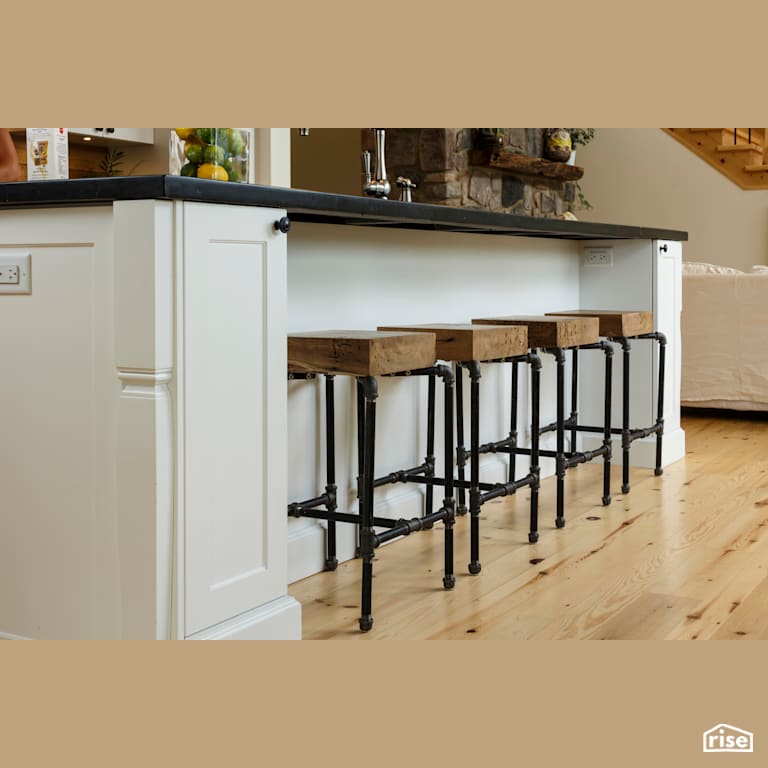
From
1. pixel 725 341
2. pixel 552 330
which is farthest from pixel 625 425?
pixel 725 341

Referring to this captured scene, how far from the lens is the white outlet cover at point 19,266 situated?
209 centimetres

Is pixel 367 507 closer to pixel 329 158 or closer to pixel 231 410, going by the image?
pixel 231 410

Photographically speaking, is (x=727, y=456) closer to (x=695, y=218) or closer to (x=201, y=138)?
(x=201, y=138)

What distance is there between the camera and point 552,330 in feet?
11.4

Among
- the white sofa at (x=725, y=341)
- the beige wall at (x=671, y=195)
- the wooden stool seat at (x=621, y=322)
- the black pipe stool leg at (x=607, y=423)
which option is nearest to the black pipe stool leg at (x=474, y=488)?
the black pipe stool leg at (x=607, y=423)

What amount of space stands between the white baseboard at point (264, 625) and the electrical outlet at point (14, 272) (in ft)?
2.44

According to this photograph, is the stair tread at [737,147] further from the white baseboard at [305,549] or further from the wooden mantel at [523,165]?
the white baseboard at [305,549]

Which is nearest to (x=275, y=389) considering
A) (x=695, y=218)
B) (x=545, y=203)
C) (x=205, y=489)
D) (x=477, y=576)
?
(x=205, y=489)

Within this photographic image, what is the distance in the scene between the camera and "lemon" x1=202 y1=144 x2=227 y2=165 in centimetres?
249

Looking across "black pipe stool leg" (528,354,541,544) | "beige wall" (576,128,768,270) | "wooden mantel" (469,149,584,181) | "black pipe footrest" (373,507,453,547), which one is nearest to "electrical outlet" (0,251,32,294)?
"black pipe footrest" (373,507,453,547)

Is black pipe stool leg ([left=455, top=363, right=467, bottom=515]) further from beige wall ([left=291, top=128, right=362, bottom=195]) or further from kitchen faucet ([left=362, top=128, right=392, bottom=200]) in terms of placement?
beige wall ([left=291, top=128, right=362, bottom=195])

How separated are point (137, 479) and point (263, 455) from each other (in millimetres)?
306

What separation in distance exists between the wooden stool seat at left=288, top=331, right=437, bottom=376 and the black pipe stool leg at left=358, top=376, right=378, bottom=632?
40 millimetres

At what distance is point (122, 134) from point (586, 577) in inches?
159
